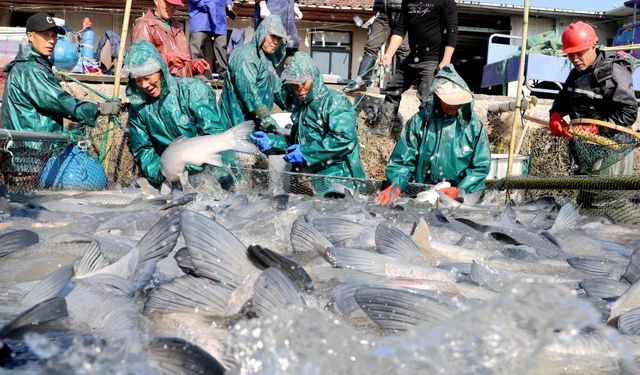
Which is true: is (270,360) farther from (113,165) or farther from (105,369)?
(113,165)

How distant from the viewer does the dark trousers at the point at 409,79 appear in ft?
26.4

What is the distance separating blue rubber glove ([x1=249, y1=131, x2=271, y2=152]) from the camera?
6.63m

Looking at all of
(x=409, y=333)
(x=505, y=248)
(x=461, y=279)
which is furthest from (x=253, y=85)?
(x=409, y=333)

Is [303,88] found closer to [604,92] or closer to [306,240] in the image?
[604,92]

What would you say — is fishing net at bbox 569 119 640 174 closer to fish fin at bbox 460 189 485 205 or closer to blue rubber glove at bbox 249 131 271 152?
fish fin at bbox 460 189 485 205

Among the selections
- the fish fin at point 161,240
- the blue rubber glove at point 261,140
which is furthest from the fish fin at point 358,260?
the blue rubber glove at point 261,140

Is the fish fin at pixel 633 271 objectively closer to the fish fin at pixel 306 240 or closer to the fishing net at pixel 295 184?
the fish fin at pixel 306 240

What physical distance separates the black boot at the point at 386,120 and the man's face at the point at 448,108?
2.58 meters

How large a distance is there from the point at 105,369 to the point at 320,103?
531 centimetres

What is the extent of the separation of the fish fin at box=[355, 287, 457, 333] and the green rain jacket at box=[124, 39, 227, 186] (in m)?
4.92

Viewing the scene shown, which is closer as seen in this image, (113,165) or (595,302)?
(595,302)

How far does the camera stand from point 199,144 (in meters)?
5.58

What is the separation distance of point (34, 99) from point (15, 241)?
13.0ft

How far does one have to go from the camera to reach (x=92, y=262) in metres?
2.07
